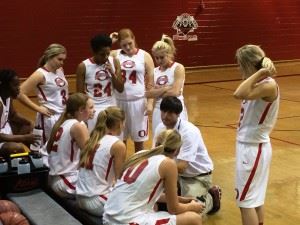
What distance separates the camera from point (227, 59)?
49.5ft

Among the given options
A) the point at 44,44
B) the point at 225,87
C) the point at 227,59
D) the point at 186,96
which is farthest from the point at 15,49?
the point at 227,59

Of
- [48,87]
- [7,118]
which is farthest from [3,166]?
[48,87]

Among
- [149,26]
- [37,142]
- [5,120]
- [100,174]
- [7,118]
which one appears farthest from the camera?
[149,26]

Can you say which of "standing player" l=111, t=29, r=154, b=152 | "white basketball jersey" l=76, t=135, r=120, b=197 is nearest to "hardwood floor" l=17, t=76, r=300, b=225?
"standing player" l=111, t=29, r=154, b=152

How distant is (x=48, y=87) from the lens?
5.60m

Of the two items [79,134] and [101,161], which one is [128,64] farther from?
[101,161]

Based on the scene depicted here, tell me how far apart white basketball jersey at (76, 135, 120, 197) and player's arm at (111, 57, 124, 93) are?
184cm

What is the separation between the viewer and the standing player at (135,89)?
5895mm

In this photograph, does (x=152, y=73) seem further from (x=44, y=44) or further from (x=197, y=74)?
(x=197, y=74)

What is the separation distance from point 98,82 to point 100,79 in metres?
0.04

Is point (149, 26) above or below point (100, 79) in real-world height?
above

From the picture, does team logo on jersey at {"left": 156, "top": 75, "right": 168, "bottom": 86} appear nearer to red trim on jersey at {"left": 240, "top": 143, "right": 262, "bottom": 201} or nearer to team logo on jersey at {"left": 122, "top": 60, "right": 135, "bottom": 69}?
team logo on jersey at {"left": 122, "top": 60, "right": 135, "bottom": 69}

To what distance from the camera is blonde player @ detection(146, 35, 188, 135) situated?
5496 mm

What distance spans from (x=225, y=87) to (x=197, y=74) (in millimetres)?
1947
